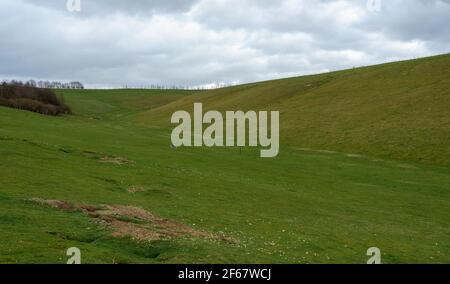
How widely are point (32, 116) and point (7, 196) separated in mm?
59427

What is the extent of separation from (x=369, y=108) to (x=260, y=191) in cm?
5593

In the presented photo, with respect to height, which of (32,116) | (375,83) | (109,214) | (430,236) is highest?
(375,83)

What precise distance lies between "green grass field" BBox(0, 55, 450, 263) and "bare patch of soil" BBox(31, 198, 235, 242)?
0.37 metres

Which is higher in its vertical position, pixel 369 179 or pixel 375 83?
pixel 375 83

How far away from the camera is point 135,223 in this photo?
22.2 meters

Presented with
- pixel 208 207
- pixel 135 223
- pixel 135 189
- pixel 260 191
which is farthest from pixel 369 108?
pixel 135 223

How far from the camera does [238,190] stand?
37.3 m

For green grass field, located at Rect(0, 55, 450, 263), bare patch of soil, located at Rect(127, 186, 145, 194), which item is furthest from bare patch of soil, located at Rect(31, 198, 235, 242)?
bare patch of soil, located at Rect(127, 186, 145, 194)

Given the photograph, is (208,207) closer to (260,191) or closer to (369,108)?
(260,191)

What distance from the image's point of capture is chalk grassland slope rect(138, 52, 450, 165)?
67.8m

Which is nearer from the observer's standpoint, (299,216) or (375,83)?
(299,216)

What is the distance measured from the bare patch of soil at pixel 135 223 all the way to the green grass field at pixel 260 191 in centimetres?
37
